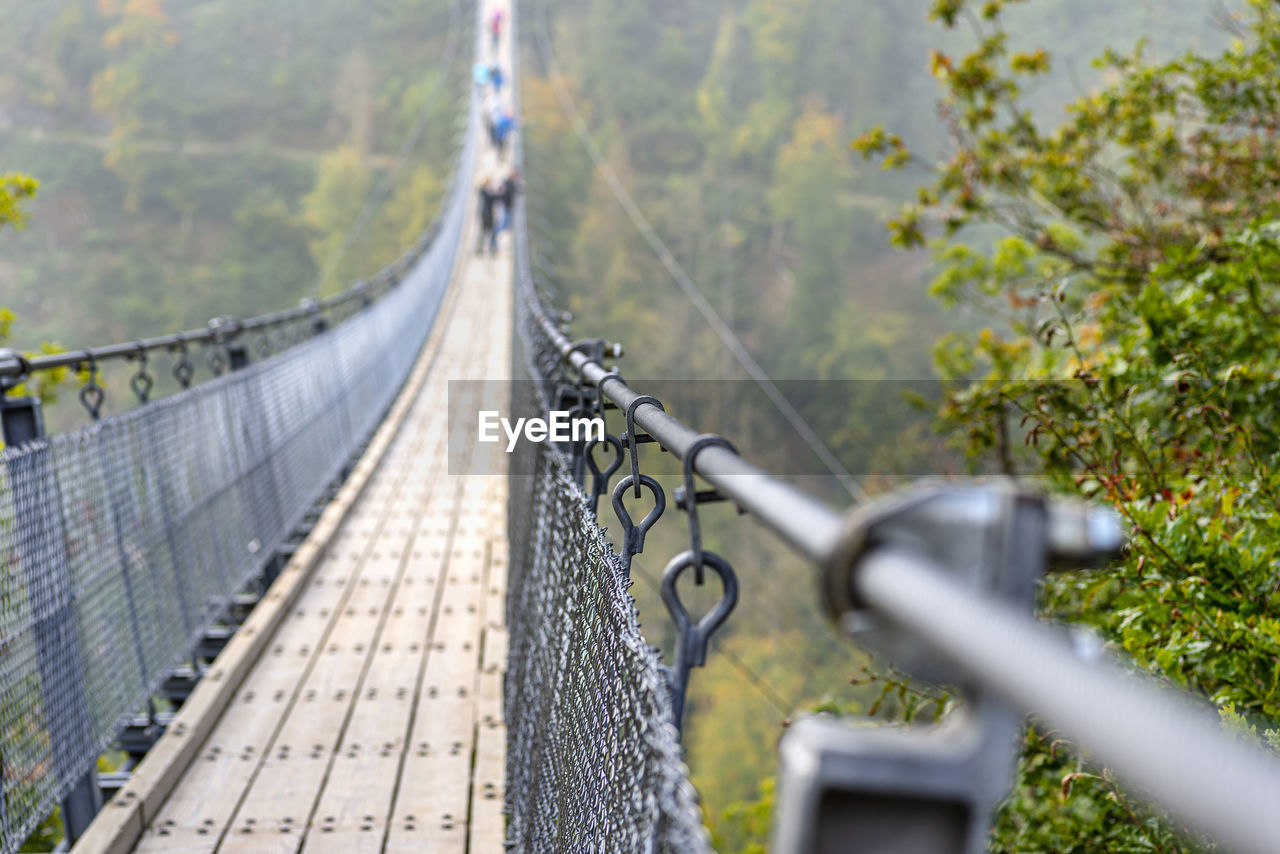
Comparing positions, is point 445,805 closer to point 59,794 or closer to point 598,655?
point 59,794

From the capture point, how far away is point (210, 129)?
159 feet

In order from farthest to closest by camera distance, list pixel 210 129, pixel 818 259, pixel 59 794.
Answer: pixel 210 129, pixel 818 259, pixel 59 794

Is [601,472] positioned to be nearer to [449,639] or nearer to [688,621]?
[688,621]

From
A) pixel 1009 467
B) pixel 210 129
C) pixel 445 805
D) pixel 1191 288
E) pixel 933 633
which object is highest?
pixel 210 129

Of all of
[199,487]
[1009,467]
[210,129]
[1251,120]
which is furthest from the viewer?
[210,129]

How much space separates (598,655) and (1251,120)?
12.2 ft

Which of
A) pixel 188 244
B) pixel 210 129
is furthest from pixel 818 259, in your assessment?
pixel 210 129

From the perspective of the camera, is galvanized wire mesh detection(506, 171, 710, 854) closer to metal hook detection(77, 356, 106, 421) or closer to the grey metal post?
the grey metal post

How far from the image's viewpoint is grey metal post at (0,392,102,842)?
1.64m

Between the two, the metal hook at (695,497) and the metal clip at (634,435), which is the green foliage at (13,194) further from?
the metal hook at (695,497)

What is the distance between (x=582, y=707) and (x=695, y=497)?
41 centimetres

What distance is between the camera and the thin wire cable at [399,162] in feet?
133

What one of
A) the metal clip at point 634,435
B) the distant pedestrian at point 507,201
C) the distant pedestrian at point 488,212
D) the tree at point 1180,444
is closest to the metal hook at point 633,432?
the metal clip at point 634,435

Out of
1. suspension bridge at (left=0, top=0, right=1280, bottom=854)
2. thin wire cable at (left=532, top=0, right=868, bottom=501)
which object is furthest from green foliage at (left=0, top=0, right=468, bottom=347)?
suspension bridge at (left=0, top=0, right=1280, bottom=854)
